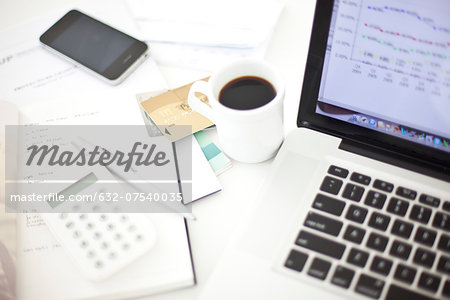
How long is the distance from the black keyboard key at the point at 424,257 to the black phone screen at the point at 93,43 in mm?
437

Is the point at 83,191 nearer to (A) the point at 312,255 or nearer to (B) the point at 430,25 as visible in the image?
(A) the point at 312,255

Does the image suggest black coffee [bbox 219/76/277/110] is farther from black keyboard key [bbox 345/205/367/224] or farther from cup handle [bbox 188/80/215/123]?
black keyboard key [bbox 345/205/367/224]

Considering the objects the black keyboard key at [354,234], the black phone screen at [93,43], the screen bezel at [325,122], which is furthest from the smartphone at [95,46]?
the black keyboard key at [354,234]

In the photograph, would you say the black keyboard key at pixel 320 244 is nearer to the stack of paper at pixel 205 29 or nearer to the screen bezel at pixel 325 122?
the screen bezel at pixel 325 122

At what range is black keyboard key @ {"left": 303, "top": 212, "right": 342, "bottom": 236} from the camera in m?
0.43

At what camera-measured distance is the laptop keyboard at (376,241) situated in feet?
1.33

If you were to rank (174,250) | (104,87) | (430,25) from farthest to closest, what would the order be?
1. (104,87)
2. (174,250)
3. (430,25)

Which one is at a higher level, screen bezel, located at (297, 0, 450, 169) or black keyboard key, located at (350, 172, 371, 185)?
screen bezel, located at (297, 0, 450, 169)

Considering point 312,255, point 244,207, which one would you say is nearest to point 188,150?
point 244,207

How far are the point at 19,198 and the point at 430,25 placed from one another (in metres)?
0.48

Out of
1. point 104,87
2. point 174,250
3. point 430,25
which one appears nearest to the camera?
point 430,25

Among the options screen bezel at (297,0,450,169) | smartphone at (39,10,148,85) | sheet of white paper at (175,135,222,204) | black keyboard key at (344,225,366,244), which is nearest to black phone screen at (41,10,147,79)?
smartphone at (39,10,148,85)

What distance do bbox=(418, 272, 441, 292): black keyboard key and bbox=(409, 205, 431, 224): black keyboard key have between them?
0.18 ft

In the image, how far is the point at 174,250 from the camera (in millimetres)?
473
